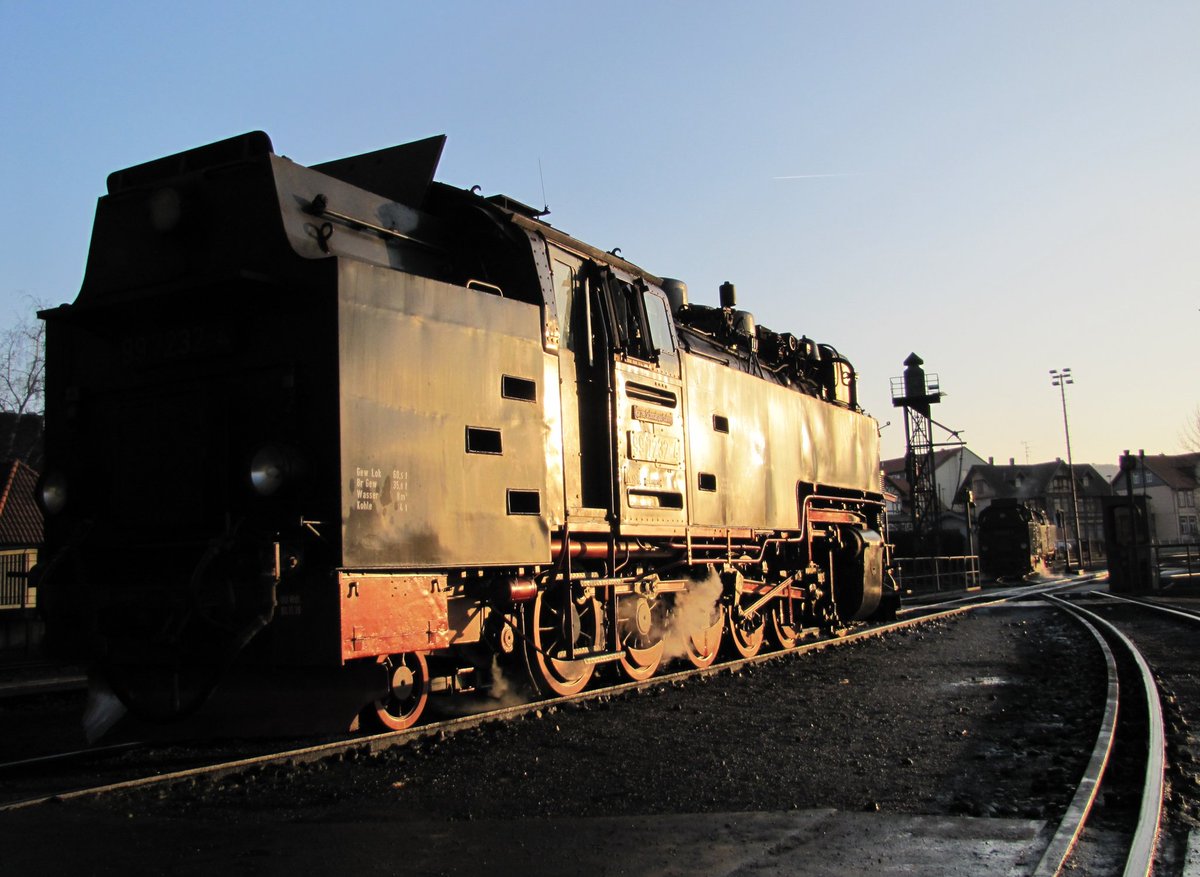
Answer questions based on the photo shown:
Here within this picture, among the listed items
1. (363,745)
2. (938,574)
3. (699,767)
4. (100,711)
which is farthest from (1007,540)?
(100,711)

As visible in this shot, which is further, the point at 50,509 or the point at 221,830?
the point at 50,509

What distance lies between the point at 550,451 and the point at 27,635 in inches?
474

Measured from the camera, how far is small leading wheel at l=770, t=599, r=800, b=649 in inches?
453

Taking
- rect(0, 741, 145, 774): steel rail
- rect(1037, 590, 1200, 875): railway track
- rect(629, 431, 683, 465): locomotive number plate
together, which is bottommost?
rect(1037, 590, 1200, 875): railway track

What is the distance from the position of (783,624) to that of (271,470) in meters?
7.71

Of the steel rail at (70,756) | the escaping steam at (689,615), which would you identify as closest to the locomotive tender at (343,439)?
the steel rail at (70,756)

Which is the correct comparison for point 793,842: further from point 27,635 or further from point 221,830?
point 27,635

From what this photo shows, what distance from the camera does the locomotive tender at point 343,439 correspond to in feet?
18.0

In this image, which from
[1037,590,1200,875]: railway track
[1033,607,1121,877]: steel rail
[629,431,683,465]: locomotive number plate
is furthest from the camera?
[629,431,683,465]: locomotive number plate

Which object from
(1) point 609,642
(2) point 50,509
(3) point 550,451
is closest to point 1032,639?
(1) point 609,642

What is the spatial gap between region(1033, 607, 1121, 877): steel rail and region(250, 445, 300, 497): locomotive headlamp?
155 inches

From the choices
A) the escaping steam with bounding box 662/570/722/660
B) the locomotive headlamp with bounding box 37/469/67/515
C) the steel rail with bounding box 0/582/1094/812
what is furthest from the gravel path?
the locomotive headlamp with bounding box 37/469/67/515

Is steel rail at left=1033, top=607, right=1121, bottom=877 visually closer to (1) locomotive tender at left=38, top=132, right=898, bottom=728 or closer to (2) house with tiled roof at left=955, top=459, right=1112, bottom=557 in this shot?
(1) locomotive tender at left=38, top=132, right=898, bottom=728

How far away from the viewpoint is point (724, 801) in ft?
15.9
